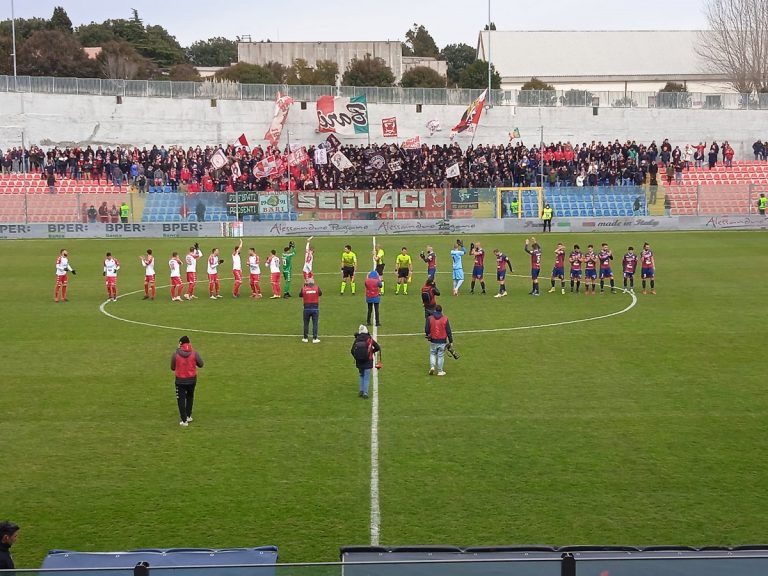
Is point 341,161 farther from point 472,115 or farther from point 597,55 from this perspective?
point 597,55

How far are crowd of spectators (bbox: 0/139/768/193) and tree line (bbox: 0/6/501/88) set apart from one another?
32.0 meters

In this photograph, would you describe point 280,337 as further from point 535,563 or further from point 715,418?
point 535,563

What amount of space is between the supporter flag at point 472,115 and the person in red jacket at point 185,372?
57.1 metres

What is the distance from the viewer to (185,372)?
19.1 metres

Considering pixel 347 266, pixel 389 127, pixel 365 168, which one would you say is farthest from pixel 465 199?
pixel 347 266

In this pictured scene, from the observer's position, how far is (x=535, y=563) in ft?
25.9

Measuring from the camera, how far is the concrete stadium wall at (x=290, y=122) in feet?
244

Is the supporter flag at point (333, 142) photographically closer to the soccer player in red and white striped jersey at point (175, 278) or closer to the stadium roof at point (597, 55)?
the soccer player in red and white striped jersey at point (175, 278)

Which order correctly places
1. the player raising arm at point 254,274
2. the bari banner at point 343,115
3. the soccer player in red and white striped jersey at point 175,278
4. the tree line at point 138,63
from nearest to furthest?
the soccer player in red and white striped jersey at point 175,278, the player raising arm at point 254,274, the bari banner at point 343,115, the tree line at point 138,63

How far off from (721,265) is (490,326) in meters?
18.8

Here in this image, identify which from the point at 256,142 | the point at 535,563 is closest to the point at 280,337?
the point at 535,563

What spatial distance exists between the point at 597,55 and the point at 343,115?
53869mm

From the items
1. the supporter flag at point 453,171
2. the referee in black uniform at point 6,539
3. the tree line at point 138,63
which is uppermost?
the tree line at point 138,63

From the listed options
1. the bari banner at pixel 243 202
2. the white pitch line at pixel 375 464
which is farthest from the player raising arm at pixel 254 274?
the bari banner at pixel 243 202
